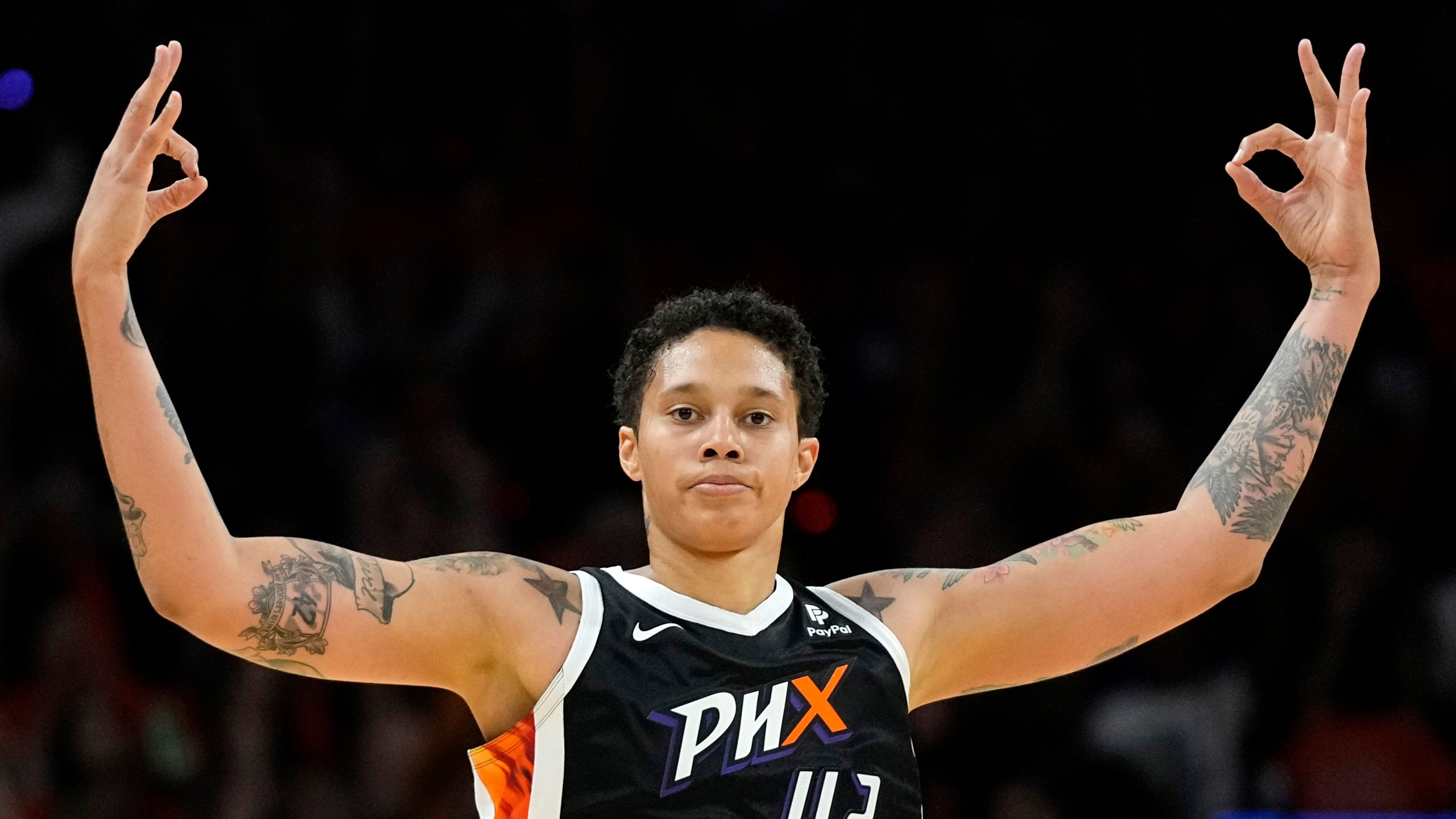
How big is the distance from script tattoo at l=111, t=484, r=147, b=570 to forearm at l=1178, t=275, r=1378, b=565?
2104mm

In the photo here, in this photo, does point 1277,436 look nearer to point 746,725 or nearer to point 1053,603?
Answer: point 1053,603

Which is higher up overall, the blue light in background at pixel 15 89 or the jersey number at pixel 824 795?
the blue light in background at pixel 15 89

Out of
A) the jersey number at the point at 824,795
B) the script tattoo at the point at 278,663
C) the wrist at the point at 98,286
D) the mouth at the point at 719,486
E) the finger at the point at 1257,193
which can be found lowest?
the jersey number at the point at 824,795

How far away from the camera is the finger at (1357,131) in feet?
10.3

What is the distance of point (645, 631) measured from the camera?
2.84 meters

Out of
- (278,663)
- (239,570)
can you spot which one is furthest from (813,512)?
(239,570)

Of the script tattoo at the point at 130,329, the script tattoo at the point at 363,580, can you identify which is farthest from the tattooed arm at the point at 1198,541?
the script tattoo at the point at 130,329

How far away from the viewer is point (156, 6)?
276 inches

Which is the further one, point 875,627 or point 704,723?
point 875,627

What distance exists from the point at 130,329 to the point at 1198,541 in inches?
84.9

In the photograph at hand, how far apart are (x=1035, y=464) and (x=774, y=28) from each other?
269 cm

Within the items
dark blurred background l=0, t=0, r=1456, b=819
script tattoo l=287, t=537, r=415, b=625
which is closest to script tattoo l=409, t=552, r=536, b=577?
script tattoo l=287, t=537, r=415, b=625

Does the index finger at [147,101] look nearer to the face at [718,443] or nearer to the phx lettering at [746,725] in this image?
the face at [718,443]

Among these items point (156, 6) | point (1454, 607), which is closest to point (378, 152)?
point (156, 6)
